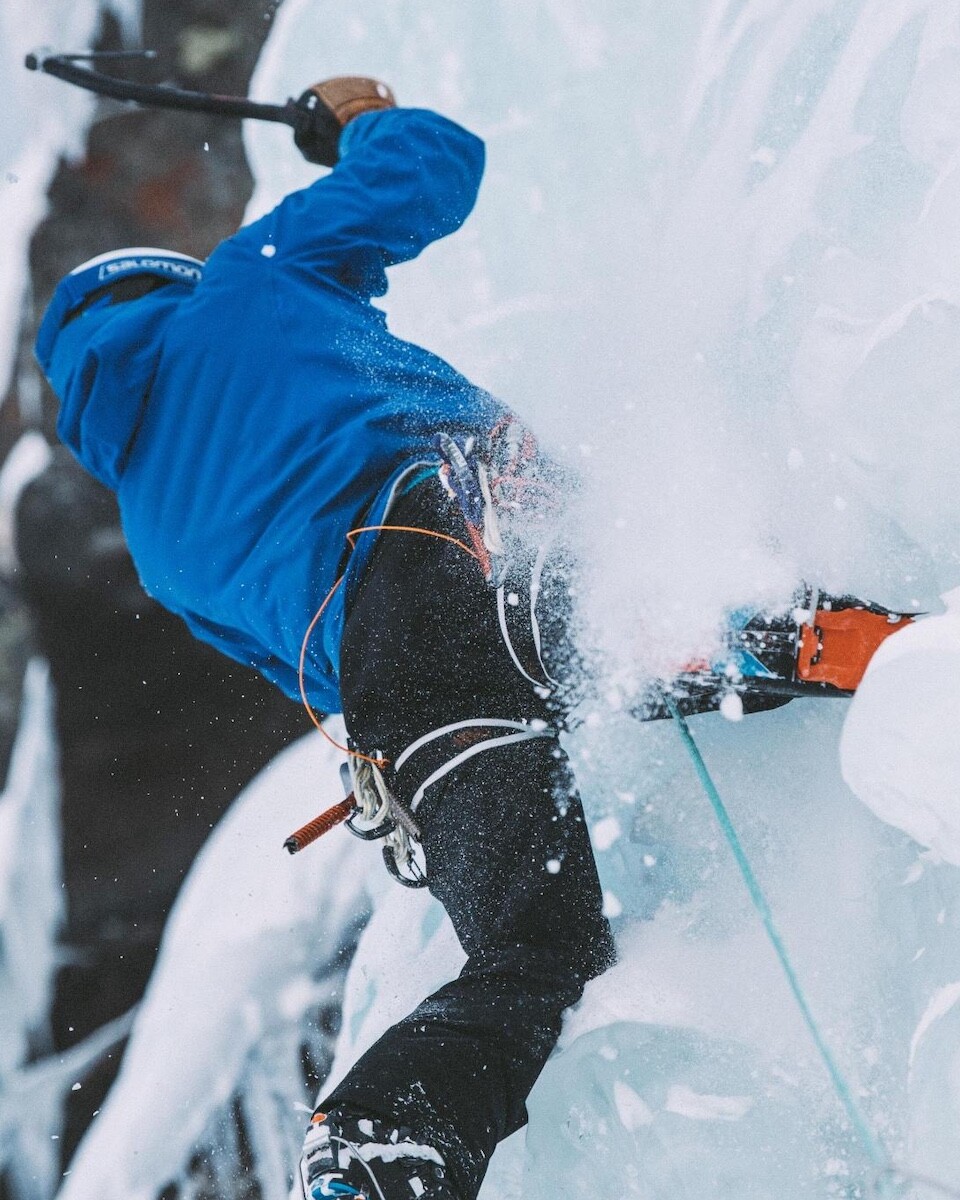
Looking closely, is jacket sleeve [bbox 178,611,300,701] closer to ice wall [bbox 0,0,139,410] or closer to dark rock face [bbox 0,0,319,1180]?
dark rock face [bbox 0,0,319,1180]

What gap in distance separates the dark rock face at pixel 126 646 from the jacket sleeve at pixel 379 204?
56 centimetres

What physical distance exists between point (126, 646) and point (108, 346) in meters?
0.59

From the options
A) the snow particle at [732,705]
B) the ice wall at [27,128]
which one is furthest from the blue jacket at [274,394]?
the ice wall at [27,128]

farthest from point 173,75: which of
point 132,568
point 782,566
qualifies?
point 782,566

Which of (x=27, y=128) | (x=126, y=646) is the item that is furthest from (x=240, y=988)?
(x=27, y=128)

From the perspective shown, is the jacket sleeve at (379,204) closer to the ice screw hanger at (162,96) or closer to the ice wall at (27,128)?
the ice screw hanger at (162,96)

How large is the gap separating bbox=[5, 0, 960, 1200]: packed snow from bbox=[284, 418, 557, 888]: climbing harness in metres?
0.06

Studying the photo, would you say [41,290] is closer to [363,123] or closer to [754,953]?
[363,123]

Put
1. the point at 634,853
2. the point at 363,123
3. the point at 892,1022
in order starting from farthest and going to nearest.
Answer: the point at 363,123 → the point at 634,853 → the point at 892,1022

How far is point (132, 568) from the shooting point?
1.63 metres

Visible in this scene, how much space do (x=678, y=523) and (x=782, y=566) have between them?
0.09 meters

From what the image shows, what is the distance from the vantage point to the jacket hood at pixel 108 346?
1112 millimetres

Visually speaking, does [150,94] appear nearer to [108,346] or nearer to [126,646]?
[108,346]

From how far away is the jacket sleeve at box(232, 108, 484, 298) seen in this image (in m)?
1.11
